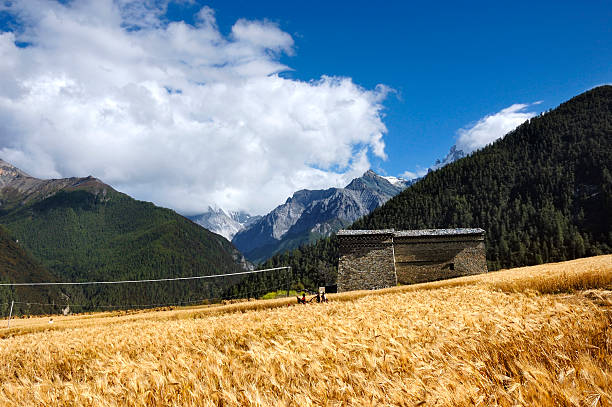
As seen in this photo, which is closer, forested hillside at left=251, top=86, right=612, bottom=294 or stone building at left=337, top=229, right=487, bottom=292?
stone building at left=337, top=229, right=487, bottom=292

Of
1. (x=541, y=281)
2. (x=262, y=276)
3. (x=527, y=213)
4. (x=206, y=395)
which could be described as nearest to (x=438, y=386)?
(x=206, y=395)

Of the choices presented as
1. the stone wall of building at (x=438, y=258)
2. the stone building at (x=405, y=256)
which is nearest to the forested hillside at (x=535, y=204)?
the stone wall of building at (x=438, y=258)

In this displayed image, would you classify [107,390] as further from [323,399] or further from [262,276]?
[262,276]

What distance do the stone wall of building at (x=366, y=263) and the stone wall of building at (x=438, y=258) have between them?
22.9 ft

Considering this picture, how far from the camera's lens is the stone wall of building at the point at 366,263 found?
47.3 meters

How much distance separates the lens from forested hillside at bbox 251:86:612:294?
12012 centimetres

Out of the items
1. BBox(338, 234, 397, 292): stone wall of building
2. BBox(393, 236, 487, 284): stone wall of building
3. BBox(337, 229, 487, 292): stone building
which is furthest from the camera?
BBox(393, 236, 487, 284): stone wall of building

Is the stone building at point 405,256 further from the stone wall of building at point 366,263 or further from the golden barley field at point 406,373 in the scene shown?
the golden barley field at point 406,373

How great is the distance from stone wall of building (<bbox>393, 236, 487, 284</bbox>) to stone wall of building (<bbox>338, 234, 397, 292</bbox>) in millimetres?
6973

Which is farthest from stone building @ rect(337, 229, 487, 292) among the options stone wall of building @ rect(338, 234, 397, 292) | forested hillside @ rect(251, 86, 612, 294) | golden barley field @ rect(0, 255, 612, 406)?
forested hillside @ rect(251, 86, 612, 294)

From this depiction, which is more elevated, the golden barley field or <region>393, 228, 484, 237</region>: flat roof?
<region>393, 228, 484, 237</region>: flat roof

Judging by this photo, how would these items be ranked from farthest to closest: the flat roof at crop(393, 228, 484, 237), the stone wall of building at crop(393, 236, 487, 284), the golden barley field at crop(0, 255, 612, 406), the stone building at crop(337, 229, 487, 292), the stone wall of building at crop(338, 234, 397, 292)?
the flat roof at crop(393, 228, 484, 237), the stone wall of building at crop(393, 236, 487, 284), the stone building at crop(337, 229, 487, 292), the stone wall of building at crop(338, 234, 397, 292), the golden barley field at crop(0, 255, 612, 406)

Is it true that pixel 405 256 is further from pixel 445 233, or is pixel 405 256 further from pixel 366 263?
pixel 366 263

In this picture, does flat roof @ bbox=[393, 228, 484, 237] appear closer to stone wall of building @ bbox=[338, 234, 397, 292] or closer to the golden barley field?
stone wall of building @ bbox=[338, 234, 397, 292]
